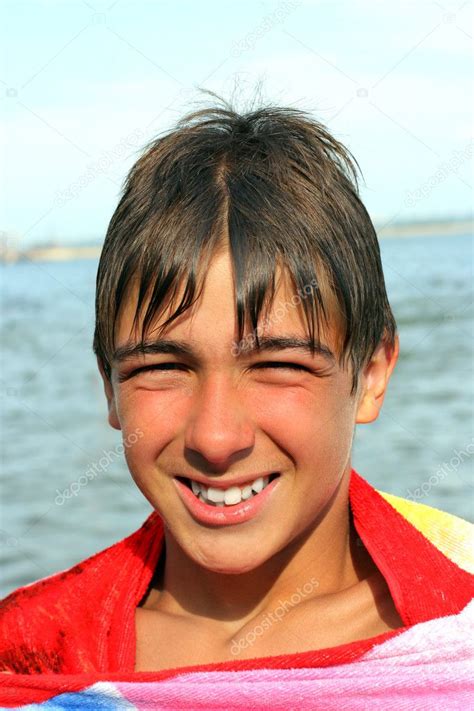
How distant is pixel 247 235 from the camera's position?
2.13 metres

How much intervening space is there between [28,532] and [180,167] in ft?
14.2

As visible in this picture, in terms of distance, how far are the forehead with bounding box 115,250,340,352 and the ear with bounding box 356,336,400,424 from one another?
1.11 ft

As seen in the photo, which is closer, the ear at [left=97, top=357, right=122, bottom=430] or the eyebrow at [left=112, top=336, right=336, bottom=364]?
the eyebrow at [left=112, top=336, right=336, bottom=364]

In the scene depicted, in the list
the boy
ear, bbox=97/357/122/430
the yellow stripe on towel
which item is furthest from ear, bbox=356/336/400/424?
ear, bbox=97/357/122/430

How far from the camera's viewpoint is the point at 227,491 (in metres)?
2.21

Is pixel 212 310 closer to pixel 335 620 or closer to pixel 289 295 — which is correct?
pixel 289 295

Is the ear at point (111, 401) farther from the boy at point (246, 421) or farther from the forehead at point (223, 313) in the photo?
the forehead at point (223, 313)

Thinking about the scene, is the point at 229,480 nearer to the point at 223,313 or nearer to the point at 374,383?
the point at 223,313

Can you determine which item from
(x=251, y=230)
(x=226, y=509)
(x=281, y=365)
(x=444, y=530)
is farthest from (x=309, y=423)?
(x=444, y=530)

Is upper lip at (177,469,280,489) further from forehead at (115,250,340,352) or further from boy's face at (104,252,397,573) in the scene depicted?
forehead at (115,250,340,352)

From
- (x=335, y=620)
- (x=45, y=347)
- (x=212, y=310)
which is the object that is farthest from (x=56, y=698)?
(x=45, y=347)

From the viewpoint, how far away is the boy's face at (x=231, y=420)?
6.84ft

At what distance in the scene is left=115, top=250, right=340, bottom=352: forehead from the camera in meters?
2.08

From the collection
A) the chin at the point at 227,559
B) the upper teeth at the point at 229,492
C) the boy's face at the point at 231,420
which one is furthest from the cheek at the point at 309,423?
the chin at the point at 227,559
